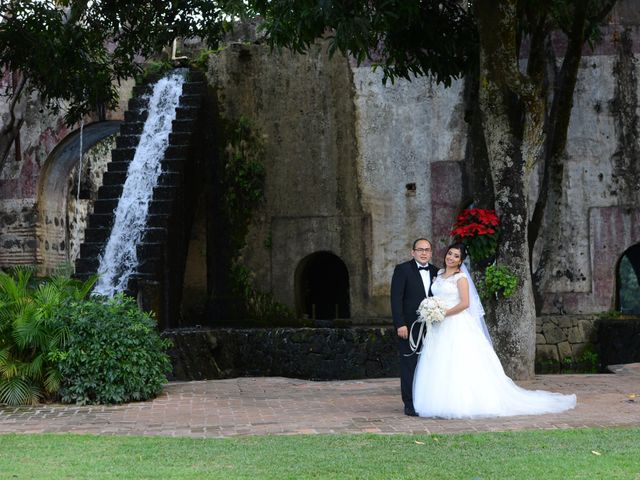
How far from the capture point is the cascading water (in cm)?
1791

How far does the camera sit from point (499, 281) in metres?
13.1

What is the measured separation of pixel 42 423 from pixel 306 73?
1145 centimetres

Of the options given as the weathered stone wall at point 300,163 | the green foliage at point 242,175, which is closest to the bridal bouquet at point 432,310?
the weathered stone wall at point 300,163

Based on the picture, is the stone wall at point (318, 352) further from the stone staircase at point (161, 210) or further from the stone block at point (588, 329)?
the stone staircase at point (161, 210)

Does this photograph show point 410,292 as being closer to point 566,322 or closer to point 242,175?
point 566,322

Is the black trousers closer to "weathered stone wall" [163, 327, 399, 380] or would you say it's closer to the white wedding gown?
the white wedding gown

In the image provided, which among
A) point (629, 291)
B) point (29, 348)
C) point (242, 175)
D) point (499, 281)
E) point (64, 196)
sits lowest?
point (629, 291)

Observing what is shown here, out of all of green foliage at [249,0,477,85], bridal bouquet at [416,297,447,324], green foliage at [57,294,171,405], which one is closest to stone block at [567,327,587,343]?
green foliage at [249,0,477,85]

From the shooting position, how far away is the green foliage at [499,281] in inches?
517

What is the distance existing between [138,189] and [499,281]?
314 inches

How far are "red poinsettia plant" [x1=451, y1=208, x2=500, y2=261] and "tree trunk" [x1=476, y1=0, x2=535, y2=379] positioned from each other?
127mm

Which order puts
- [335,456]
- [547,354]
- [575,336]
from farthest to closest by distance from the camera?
[575,336] < [547,354] < [335,456]

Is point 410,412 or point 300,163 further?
point 300,163

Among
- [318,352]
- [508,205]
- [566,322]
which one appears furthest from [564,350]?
[508,205]
